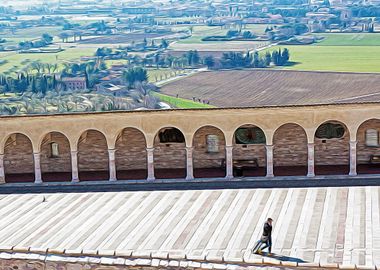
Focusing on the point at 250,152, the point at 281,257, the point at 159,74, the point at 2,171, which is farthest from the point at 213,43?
the point at 281,257

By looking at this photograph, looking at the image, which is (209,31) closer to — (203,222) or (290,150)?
(290,150)

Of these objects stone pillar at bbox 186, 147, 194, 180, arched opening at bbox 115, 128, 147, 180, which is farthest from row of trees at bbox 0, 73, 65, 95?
stone pillar at bbox 186, 147, 194, 180

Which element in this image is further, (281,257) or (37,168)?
(37,168)

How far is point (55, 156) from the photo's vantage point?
3056 cm

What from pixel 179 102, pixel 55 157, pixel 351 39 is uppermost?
pixel 55 157

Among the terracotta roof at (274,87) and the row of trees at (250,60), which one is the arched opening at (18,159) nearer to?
the terracotta roof at (274,87)

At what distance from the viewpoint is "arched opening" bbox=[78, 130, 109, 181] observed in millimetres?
29891

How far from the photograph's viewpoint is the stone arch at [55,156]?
98.7 feet

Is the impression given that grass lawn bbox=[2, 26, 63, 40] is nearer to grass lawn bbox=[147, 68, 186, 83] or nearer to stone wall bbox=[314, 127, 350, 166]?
grass lawn bbox=[147, 68, 186, 83]

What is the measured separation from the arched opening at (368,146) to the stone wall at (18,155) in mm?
12687

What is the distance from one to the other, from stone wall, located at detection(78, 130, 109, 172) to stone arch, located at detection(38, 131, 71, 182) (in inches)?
21.3

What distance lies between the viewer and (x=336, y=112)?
1088 inches

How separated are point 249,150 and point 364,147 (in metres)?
4.35

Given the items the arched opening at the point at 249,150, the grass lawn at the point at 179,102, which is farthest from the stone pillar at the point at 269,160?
the grass lawn at the point at 179,102
